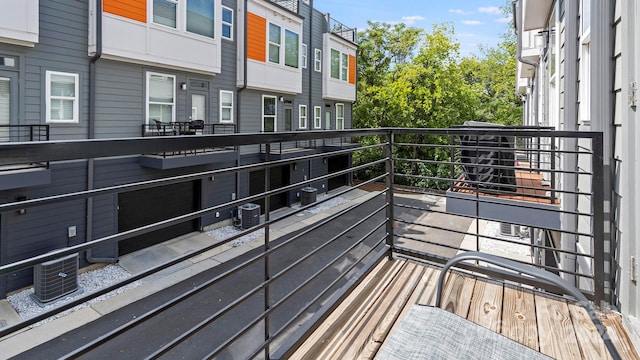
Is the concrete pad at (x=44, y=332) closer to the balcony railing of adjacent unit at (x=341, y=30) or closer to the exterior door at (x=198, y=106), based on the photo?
the exterior door at (x=198, y=106)

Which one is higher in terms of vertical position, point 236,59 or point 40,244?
point 236,59

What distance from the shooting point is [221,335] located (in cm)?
481

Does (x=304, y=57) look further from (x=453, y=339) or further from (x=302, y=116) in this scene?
(x=453, y=339)

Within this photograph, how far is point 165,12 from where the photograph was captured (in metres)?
7.94

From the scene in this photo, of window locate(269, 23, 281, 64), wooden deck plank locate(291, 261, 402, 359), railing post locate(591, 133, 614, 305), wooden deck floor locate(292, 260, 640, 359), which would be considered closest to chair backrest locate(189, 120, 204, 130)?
window locate(269, 23, 281, 64)

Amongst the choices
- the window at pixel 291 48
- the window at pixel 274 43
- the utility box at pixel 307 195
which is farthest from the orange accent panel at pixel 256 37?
the utility box at pixel 307 195

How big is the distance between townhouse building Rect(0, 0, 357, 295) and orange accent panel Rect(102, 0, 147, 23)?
0.8 inches

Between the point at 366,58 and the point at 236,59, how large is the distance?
410 inches

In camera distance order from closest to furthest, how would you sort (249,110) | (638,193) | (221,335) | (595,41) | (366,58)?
(638,193), (595,41), (221,335), (249,110), (366,58)

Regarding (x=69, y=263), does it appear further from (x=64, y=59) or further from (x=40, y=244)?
(x=64, y=59)

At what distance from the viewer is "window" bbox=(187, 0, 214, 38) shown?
8462 millimetres

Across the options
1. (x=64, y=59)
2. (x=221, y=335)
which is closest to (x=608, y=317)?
(x=221, y=335)

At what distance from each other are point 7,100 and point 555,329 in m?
7.77

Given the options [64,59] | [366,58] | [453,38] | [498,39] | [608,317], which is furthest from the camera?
[498,39]
